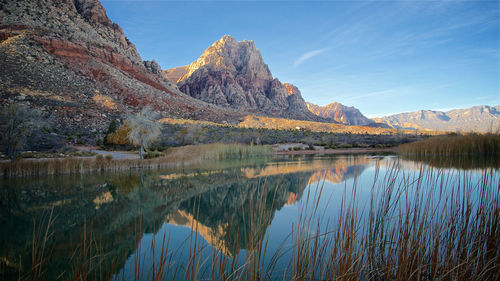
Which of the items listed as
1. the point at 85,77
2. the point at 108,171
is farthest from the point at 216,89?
the point at 108,171

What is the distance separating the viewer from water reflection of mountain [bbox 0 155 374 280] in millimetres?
3555

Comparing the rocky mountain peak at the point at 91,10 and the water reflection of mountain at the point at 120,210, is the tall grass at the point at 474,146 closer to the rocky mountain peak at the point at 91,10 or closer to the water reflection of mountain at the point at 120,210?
the water reflection of mountain at the point at 120,210

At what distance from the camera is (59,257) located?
11.7 ft

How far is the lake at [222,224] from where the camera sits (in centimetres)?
232

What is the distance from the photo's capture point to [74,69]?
4162cm

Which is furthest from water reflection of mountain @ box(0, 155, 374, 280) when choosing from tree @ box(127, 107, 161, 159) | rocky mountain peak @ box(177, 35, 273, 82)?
rocky mountain peak @ box(177, 35, 273, 82)

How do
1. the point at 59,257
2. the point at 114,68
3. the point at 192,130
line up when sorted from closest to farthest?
the point at 59,257 < the point at 192,130 < the point at 114,68

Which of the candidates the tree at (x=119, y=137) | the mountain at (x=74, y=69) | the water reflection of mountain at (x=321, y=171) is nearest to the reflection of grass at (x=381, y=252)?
the water reflection of mountain at (x=321, y=171)

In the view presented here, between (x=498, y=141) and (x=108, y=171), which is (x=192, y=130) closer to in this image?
(x=108, y=171)

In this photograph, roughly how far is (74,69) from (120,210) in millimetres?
45924

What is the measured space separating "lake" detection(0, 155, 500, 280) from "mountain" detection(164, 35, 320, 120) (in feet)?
283

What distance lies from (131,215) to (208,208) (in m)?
1.72

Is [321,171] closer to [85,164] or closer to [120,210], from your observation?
[120,210]

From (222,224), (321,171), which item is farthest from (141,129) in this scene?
(222,224)
